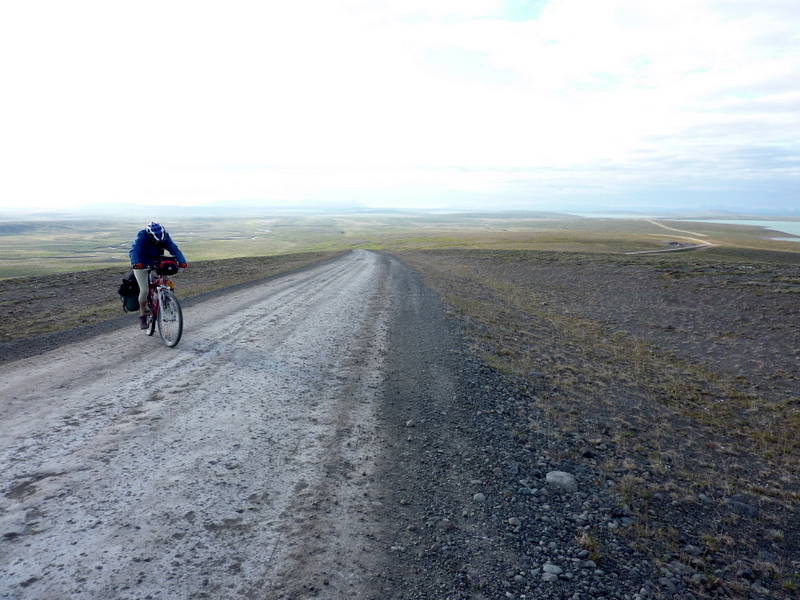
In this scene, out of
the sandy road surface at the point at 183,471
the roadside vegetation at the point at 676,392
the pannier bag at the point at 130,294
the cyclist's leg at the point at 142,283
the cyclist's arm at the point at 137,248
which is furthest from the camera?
the pannier bag at the point at 130,294

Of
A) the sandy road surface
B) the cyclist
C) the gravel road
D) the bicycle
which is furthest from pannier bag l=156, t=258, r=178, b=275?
the gravel road

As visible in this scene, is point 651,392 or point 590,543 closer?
point 590,543

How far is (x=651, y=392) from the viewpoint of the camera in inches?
337

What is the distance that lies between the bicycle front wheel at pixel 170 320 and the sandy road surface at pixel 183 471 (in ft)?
1.09

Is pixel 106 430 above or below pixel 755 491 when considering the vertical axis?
above

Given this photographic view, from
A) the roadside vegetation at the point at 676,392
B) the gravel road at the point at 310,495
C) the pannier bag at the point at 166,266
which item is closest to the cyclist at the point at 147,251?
the pannier bag at the point at 166,266

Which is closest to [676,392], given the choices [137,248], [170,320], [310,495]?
[310,495]

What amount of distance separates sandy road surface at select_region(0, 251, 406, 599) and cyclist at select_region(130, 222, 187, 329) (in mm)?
1516

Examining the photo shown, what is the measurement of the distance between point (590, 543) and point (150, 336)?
927 centimetres

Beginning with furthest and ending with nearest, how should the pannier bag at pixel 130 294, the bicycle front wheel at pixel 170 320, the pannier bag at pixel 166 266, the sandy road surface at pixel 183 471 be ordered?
1. the pannier bag at pixel 130 294
2. the pannier bag at pixel 166 266
3. the bicycle front wheel at pixel 170 320
4. the sandy road surface at pixel 183 471

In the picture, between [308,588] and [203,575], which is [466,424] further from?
[203,575]

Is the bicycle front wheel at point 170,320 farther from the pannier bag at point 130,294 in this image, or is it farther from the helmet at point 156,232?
the helmet at point 156,232

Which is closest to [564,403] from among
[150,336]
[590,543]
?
[590,543]

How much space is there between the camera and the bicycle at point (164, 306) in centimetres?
863
